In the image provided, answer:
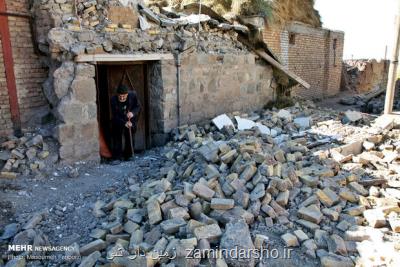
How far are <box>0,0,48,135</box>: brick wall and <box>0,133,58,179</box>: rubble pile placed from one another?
0.98ft

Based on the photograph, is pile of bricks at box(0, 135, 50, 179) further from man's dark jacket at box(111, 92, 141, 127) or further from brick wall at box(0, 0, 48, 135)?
man's dark jacket at box(111, 92, 141, 127)

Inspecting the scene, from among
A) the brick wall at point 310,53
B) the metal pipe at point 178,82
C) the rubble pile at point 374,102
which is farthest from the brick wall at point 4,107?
the rubble pile at point 374,102

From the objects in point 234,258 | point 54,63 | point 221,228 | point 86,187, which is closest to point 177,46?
point 54,63

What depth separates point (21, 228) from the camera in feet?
Answer: 13.4

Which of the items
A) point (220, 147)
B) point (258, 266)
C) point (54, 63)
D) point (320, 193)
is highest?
point (54, 63)

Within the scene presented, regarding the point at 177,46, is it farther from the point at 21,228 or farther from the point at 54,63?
the point at 21,228

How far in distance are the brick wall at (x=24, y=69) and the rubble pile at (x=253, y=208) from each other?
218 cm

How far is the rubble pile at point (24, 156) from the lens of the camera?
521 cm

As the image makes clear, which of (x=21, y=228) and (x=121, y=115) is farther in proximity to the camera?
(x=121, y=115)

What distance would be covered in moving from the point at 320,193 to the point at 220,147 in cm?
157

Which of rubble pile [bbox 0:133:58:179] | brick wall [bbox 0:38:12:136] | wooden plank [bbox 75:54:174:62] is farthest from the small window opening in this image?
brick wall [bbox 0:38:12:136]

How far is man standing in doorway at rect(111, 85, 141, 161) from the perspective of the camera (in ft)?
20.5

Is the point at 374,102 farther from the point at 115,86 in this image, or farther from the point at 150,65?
the point at 115,86

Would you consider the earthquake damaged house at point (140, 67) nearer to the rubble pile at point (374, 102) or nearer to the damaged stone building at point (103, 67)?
the damaged stone building at point (103, 67)
